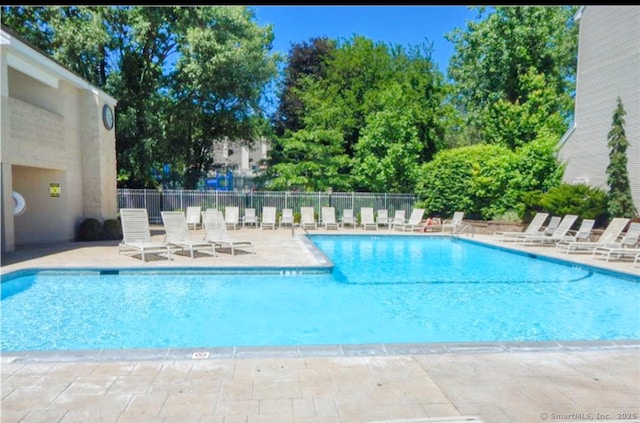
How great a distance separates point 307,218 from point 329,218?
1.03m

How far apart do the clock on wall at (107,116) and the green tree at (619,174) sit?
17.8 meters

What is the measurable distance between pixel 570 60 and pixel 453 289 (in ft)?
82.3

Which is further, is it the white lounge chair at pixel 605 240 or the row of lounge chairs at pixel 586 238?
the white lounge chair at pixel 605 240

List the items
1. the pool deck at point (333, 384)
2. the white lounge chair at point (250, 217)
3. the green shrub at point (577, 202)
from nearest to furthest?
the pool deck at point (333, 384)
the green shrub at point (577, 202)
the white lounge chair at point (250, 217)

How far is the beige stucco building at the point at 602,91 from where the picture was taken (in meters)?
14.5

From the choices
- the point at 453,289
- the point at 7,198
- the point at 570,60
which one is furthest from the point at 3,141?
the point at 570,60

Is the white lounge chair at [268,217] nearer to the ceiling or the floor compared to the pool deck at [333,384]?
nearer to the ceiling

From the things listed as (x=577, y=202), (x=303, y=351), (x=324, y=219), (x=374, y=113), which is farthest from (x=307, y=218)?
(x=303, y=351)

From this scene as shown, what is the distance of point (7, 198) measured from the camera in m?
10.0

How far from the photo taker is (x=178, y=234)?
36.6 feet

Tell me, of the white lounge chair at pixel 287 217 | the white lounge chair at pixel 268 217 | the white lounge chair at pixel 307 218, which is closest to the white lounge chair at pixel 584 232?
the white lounge chair at pixel 307 218

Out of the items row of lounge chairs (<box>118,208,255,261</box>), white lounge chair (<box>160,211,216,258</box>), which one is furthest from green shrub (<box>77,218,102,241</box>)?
white lounge chair (<box>160,211,216,258</box>)

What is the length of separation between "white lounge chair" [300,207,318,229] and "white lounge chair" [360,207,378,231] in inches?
88.0

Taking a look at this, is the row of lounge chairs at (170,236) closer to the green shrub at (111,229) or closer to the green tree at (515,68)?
the green shrub at (111,229)
